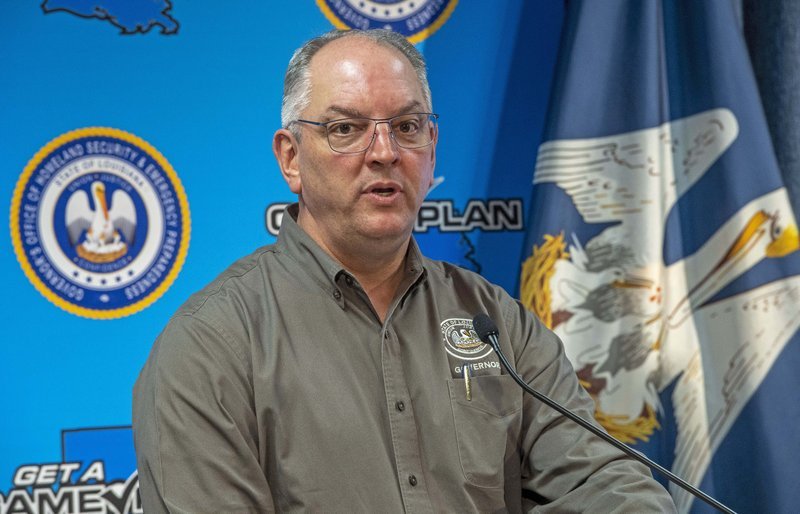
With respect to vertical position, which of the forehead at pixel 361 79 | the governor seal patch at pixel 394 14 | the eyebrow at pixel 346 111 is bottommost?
the eyebrow at pixel 346 111

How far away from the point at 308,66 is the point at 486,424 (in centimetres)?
73

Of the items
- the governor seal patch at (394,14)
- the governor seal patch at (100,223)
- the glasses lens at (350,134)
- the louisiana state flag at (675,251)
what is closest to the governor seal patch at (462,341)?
the glasses lens at (350,134)

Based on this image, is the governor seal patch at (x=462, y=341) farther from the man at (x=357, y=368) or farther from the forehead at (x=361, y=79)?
the forehead at (x=361, y=79)

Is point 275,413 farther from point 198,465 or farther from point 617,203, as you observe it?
point 617,203

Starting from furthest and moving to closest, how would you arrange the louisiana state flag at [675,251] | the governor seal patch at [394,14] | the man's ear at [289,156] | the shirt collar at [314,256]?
1. the governor seal patch at [394,14]
2. the louisiana state flag at [675,251]
3. the man's ear at [289,156]
4. the shirt collar at [314,256]

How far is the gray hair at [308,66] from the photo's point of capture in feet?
5.55

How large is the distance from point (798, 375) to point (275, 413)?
1349 mm

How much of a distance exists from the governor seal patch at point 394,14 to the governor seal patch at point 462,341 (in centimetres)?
102

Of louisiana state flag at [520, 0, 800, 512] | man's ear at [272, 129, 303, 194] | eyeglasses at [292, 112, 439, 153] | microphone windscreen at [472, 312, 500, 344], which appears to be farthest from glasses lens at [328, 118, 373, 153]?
louisiana state flag at [520, 0, 800, 512]

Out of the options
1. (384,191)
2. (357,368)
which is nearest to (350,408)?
(357,368)

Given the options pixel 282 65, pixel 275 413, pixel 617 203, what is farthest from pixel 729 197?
pixel 275 413

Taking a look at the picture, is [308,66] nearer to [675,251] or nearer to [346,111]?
[346,111]

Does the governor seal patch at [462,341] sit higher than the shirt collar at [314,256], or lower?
lower

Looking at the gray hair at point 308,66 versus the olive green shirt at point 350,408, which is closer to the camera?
the olive green shirt at point 350,408
